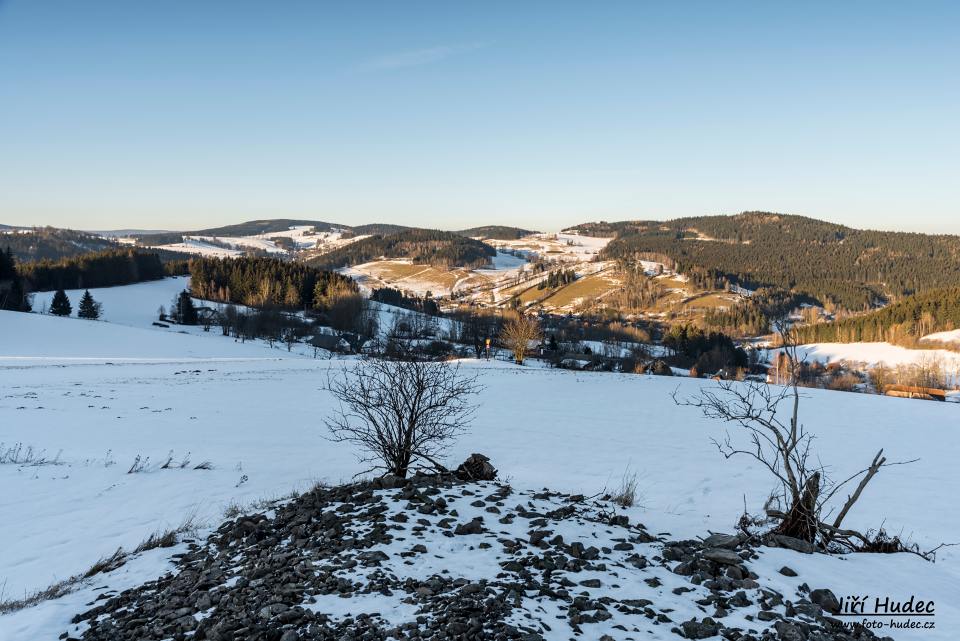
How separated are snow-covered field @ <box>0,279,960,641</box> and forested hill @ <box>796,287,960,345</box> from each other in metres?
150

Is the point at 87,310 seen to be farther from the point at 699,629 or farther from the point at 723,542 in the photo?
the point at 699,629

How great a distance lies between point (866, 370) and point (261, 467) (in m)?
156

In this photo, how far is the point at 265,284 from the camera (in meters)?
142

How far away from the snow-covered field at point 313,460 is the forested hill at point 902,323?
491 ft

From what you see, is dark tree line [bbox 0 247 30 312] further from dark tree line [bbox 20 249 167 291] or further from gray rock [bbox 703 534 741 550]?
gray rock [bbox 703 534 741 550]

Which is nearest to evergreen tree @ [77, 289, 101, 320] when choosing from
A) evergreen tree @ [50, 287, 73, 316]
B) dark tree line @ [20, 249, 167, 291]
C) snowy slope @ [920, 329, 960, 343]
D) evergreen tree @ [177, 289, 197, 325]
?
evergreen tree @ [50, 287, 73, 316]

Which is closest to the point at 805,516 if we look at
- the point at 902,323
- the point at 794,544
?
the point at 794,544

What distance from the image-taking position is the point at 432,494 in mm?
8828

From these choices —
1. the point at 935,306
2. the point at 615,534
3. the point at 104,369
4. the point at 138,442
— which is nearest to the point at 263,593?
the point at 615,534

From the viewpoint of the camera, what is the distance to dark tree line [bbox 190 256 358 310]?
139250mm

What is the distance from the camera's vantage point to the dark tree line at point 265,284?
13925 centimetres

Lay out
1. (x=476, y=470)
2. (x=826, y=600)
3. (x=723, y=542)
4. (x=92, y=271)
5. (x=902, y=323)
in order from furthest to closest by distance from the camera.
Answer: (x=902, y=323) < (x=92, y=271) < (x=476, y=470) < (x=723, y=542) < (x=826, y=600)

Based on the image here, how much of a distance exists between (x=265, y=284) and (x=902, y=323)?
182 m

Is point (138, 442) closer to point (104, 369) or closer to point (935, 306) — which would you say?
point (104, 369)
